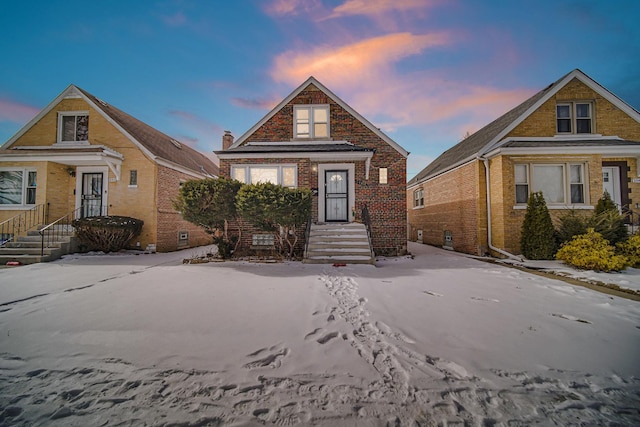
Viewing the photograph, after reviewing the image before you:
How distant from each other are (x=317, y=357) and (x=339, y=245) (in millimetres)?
6627

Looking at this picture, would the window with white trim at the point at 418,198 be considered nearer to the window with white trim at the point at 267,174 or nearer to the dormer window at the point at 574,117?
the dormer window at the point at 574,117

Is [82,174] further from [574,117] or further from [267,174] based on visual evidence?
[574,117]

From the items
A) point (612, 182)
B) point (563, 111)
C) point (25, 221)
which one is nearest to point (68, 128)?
point (25, 221)

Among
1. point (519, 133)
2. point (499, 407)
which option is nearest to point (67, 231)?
point (499, 407)

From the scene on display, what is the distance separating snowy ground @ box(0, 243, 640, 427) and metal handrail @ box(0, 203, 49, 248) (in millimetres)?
9020

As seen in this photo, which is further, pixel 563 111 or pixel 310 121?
pixel 310 121

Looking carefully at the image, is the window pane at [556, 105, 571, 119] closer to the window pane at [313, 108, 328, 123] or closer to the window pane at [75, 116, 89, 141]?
the window pane at [313, 108, 328, 123]

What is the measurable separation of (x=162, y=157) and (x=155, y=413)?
13.4m

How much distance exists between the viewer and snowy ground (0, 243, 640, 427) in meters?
1.99

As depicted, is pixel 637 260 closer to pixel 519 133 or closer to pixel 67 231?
pixel 519 133

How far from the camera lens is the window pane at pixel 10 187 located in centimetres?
1175

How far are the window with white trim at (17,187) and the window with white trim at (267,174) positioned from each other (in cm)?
971

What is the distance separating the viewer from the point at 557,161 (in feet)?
33.5

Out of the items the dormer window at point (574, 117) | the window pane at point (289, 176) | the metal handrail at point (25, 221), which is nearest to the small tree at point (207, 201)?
the window pane at point (289, 176)
